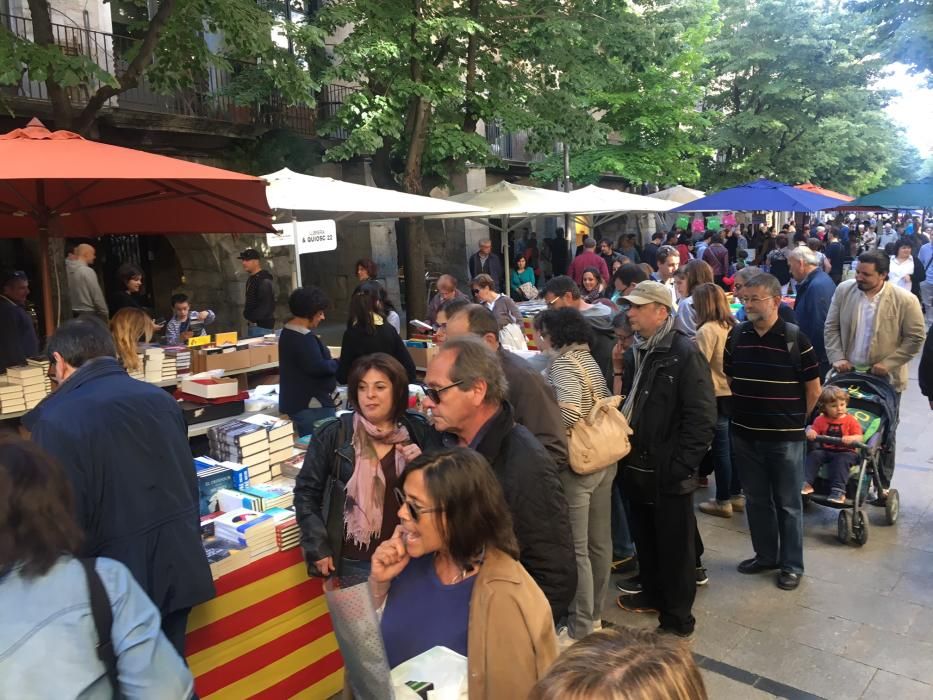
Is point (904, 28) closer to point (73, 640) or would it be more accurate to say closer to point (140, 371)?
point (140, 371)

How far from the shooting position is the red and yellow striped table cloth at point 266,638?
3252 mm

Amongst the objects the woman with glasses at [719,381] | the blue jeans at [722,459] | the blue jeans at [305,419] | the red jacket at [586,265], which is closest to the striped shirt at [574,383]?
the woman with glasses at [719,381]

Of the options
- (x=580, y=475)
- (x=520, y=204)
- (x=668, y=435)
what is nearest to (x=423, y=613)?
(x=580, y=475)

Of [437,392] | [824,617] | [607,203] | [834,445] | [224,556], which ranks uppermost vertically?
[607,203]

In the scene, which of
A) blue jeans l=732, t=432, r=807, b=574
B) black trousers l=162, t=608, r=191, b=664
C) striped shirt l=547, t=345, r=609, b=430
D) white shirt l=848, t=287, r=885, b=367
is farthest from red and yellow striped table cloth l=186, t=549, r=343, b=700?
white shirt l=848, t=287, r=885, b=367

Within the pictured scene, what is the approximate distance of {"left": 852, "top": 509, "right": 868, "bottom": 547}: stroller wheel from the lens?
211 inches

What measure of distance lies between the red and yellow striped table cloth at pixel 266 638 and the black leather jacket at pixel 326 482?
0.48 metres

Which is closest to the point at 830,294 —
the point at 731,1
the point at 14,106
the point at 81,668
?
the point at 81,668

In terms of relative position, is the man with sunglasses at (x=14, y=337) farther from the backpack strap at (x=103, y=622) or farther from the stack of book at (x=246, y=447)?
the backpack strap at (x=103, y=622)

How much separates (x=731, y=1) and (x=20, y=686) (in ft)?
96.7

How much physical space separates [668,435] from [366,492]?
1.85 m

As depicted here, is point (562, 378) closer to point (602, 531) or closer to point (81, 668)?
point (602, 531)

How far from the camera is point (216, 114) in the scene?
48.4 ft

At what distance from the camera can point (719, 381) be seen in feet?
18.7
